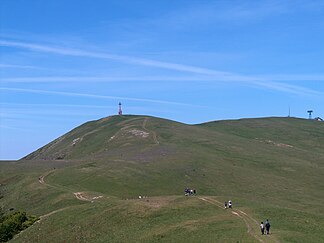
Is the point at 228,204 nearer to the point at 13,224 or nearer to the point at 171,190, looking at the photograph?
the point at 13,224

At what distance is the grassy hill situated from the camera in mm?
53594

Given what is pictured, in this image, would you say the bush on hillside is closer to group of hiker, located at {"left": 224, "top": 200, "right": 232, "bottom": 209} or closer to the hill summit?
group of hiker, located at {"left": 224, "top": 200, "right": 232, "bottom": 209}

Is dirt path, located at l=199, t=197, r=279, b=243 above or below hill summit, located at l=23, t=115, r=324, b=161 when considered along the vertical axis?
Answer: below

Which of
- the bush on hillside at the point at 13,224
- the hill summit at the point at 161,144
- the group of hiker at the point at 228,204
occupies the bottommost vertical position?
the bush on hillside at the point at 13,224

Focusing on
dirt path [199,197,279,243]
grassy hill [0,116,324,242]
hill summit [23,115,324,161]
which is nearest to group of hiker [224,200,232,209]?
dirt path [199,197,279,243]

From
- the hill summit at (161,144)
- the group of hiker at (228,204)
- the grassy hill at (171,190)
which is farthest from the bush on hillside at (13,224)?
the hill summit at (161,144)

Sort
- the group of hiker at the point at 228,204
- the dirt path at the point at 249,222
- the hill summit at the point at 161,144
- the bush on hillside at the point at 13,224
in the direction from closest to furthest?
the dirt path at the point at 249,222, the group of hiker at the point at 228,204, the bush on hillside at the point at 13,224, the hill summit at the point at 161,144

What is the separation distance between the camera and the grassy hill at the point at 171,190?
176 ft

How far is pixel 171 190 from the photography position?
9269 centimetres

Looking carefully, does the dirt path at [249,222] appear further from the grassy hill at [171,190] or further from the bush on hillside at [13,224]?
the bush on hillside at [13,224]

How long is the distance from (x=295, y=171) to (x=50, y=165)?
65749 mm

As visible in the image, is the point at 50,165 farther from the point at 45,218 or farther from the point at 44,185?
the point at 45,218

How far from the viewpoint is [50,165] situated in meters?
128

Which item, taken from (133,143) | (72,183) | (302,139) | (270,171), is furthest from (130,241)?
(302,139)
